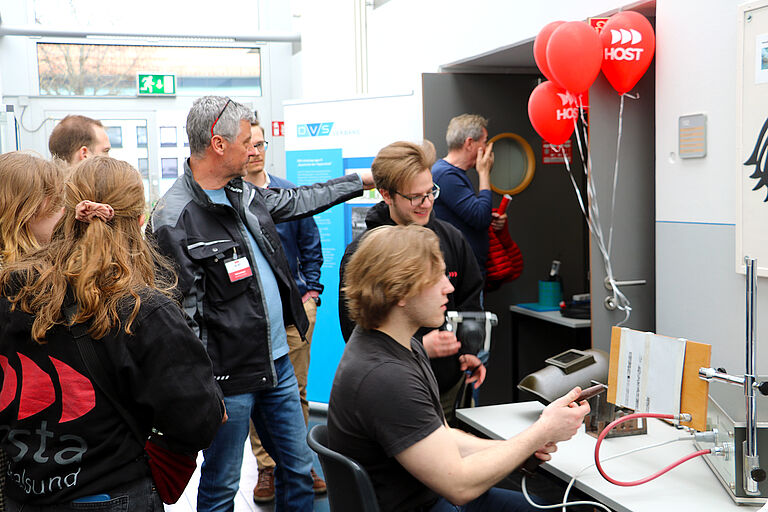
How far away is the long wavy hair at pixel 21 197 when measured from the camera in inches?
67.1

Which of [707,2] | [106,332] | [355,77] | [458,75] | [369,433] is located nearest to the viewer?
[106,332]

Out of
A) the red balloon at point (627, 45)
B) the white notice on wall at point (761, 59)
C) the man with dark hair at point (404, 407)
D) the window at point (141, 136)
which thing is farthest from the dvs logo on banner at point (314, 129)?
the window at point (141, 136)

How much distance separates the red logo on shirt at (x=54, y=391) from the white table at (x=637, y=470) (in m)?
1.05

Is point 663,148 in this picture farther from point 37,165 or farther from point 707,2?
point 37,165

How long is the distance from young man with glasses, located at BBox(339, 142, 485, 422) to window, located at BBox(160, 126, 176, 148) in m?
6.31

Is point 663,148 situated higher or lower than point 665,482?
higher

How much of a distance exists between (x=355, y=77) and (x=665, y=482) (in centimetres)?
422

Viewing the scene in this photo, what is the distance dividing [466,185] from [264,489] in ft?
5.70

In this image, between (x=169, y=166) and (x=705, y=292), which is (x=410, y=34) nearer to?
(x=705, y=292)

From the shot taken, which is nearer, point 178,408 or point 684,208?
point 178,408

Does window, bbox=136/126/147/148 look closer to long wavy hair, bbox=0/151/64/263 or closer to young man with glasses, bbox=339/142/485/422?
young man with glasses, bbox=339/142/485/422

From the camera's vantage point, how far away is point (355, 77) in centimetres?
539

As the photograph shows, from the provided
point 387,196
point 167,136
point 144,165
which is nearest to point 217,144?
point 387,196

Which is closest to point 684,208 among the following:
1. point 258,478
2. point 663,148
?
point 663,148
